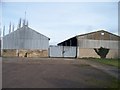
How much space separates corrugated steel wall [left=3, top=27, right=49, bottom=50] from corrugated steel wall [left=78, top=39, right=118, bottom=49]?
7.35 metres

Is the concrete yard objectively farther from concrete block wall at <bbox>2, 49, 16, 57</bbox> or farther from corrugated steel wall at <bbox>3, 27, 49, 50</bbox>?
concrete block wall at <bbox>2, 49, 16, 57</bbox>

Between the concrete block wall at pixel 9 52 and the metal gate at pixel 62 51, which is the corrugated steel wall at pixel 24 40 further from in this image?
the metal gate at pixel 62 51

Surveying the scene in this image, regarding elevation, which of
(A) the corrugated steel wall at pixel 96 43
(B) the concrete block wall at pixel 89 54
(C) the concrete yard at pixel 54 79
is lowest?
(C) the concrete yard at pixel 54 79

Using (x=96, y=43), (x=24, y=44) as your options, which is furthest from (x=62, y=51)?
(x=24, y=44)

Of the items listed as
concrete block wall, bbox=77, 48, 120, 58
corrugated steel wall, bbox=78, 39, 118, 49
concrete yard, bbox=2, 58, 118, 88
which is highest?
corrugated steel wall, bbox=78, 39, 118, 49

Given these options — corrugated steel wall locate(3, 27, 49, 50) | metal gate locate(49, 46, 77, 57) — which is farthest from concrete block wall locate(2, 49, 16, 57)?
metal gate locate(49, 46, 77, 57)

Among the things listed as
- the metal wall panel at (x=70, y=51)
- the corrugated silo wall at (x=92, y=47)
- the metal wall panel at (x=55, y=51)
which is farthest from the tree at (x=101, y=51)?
the metal wall panel at (x=55, y=51)

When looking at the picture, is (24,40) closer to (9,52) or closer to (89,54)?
(9,52)

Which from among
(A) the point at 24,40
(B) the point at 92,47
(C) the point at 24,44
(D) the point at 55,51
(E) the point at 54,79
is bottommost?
(E) the point at 54,79

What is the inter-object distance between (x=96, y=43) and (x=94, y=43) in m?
0.43

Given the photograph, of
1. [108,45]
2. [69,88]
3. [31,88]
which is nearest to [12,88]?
[31,88]

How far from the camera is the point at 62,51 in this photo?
51.8 m

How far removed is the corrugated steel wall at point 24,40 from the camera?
51719 millimetres

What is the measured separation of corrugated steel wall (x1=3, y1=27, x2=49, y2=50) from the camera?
170 feet
